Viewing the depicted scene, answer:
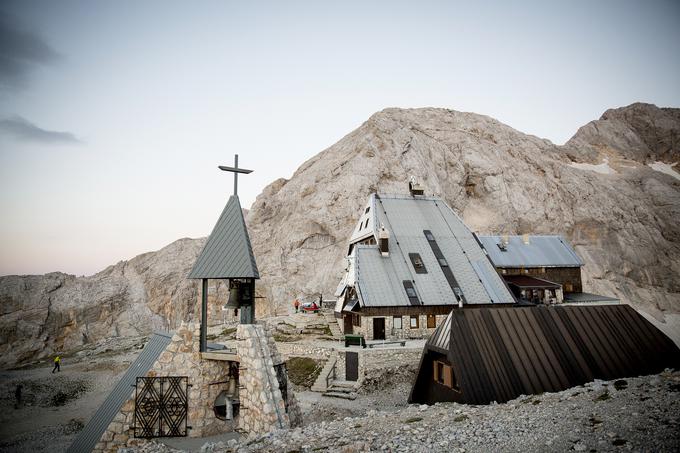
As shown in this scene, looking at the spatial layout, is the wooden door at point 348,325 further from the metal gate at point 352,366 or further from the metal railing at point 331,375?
the metal gate at point 352,366

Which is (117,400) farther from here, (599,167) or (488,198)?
(599,167)

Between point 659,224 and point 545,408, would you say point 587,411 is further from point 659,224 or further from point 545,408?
point 659,224

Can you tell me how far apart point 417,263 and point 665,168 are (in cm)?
9224

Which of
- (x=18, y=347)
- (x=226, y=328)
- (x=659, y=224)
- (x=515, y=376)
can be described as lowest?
(x=18, y=347)

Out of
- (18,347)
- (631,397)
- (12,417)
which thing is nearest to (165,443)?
(631,397)

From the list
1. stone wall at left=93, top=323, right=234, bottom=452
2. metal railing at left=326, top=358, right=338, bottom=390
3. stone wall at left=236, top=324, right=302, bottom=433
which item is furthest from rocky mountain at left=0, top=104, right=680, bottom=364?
stone wall at left=236, top=324, right=302, bottom=433

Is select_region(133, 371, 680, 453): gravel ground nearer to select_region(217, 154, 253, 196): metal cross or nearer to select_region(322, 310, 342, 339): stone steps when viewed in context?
select_region(217, 154, 253, 196): metal cross

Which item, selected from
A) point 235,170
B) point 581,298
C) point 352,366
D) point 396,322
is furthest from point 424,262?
point 235,170

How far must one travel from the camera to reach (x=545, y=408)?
33.5 ft

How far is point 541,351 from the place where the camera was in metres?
15.4

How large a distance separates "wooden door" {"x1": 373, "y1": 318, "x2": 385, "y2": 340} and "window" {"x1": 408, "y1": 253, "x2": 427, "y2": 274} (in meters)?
6.36

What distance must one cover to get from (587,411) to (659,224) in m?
87.4

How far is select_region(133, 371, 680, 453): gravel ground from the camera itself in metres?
7.54

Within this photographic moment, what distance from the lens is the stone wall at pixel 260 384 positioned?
1141 centimetres
